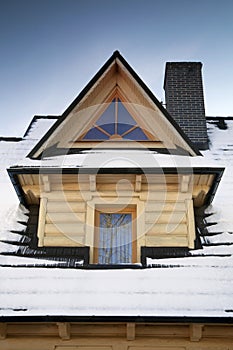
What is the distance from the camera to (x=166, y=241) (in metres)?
6.11

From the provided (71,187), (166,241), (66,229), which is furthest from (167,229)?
(71,187)

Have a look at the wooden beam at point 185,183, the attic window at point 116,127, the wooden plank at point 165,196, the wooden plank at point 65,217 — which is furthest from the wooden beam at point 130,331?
the attic window at point 116,127

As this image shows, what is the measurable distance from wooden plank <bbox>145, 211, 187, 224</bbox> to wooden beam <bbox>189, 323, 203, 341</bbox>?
64.2 inches

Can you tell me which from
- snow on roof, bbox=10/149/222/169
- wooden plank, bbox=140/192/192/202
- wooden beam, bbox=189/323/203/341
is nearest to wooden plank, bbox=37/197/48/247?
snow on roof, bbox=10/149/222/169

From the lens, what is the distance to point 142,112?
7336mm

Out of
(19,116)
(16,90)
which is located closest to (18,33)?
(16,90)

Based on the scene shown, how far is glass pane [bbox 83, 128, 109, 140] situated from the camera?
7.19 metres

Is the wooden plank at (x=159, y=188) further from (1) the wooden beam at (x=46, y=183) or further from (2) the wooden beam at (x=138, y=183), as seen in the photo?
(1) the wooden beam at (x=46, y=183)

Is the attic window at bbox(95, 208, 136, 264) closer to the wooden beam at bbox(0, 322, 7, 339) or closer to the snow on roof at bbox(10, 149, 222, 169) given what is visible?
the snow on roof at bbox(10, 149, 222, 169)

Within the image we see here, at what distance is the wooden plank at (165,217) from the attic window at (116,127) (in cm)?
141

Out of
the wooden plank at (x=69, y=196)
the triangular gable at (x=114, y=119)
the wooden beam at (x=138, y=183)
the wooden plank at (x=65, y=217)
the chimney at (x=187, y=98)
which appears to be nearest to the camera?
the wooden plank at (x=65, y=217)

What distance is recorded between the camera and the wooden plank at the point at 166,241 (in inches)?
239

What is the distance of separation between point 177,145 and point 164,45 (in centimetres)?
448

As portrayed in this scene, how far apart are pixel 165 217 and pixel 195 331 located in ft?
5.77
